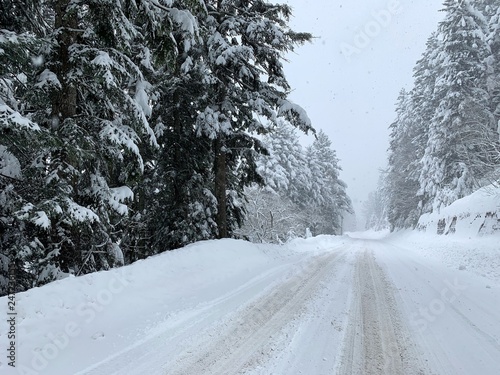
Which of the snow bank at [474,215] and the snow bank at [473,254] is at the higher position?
the snow bank at [474,215]

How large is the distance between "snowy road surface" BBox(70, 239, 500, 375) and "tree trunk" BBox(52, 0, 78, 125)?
15.3 feet

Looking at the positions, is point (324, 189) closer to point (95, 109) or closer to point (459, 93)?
point (459, 93)

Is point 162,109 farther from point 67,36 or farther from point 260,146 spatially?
point 67,36

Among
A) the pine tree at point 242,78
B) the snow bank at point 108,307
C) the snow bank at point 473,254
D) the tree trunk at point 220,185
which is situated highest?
the pine tree at point 242,78

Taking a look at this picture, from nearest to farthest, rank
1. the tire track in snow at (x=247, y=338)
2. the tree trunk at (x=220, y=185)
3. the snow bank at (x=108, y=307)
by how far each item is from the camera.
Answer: the tire track in snow at (x=247, y=338), the snow bank at (x=108, y=307), the tree trunk at (x=220, y=185)

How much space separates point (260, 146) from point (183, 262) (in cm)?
631

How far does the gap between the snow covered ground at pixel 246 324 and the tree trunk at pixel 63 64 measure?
331cm

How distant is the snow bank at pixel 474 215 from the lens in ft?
44.7

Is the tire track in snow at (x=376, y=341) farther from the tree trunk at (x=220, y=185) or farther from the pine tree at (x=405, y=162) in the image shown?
the pine tree at (x=405, y=162)

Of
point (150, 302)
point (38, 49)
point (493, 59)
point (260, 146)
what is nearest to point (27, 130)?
point (38, 49)

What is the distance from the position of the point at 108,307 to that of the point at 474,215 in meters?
16.6

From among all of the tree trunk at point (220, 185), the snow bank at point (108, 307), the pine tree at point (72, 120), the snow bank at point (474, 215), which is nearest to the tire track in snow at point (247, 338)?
the snow bank at point (108, 307)

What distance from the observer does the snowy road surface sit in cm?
385

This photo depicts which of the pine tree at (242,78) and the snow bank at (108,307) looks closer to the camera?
the snow bank at (108,307)
